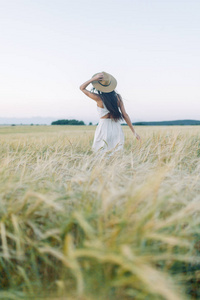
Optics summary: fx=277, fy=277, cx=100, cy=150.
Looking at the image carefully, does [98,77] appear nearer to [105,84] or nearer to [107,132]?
[105,84]

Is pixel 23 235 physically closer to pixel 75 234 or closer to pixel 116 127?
pixel 75 234

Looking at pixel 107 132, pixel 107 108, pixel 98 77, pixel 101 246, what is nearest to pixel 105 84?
pixel 98 77

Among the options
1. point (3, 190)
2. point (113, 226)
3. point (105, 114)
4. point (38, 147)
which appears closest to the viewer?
point (113, 226)

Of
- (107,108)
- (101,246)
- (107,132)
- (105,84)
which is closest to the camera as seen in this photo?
(101,246)

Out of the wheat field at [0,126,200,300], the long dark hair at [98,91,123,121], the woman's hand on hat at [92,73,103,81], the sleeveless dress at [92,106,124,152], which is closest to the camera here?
the wheat field at [0,126,200,300]

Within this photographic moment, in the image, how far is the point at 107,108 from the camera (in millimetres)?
3957

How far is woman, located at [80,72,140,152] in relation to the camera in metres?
3.80

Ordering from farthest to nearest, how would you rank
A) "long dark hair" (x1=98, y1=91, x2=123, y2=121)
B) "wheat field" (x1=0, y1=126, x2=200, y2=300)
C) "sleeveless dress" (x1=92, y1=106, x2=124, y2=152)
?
"sleeveless dress" (x1=92, y1=106, x2=124, y2=152), "long dark hair" (x1=98, y1=91, x2=123, y2=121), "wheat field" (x1=0, y1=126, x2=200, y2=300)

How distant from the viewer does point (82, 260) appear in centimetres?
91

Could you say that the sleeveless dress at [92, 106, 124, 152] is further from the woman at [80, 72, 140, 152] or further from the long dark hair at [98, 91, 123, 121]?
the long dark hair at [98, 91, 123, 121]

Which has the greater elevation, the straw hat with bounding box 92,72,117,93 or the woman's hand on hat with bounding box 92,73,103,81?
the woman's hand on hat with bounding box 92,73,103,81

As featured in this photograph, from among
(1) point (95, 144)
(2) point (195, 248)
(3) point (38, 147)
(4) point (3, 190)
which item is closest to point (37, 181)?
(4) point (3, 190)

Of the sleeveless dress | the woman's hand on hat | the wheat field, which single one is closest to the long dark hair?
the sleeveless dress

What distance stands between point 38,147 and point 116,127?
1.18m
